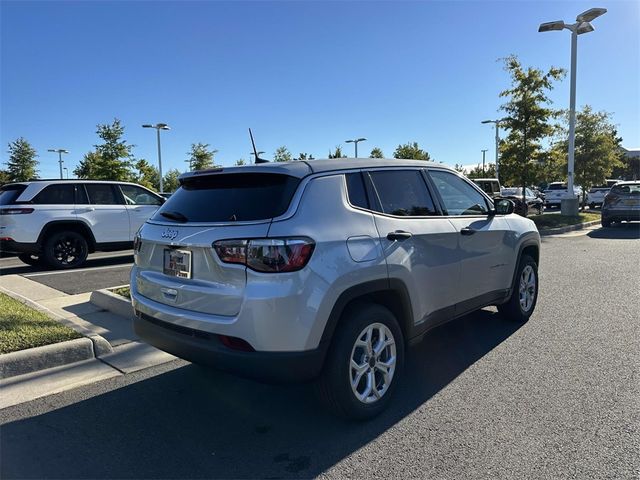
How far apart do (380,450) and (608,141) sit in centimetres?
2360

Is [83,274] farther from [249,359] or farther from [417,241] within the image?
[417,241]

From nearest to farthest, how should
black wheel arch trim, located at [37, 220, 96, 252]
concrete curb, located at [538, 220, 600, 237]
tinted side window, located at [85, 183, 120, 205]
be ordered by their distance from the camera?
black wheel arch trim, located at [37, 220, 96, 252] → tinted side window, located at [85, 183, 120, 205] → concrete curb, located at [538, 220, 600, 237]

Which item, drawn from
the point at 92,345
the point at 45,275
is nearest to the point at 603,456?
the point at 92,345

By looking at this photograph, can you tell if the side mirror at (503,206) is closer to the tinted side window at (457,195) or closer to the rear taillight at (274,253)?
the tinted side window at (457,195)

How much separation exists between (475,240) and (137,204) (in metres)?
8.29

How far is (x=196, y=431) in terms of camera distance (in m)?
3.29

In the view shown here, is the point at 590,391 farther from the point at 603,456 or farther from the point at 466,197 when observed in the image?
the point at 466,197

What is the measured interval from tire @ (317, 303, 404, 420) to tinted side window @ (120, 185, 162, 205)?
8529mm

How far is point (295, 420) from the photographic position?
3428 millimetres

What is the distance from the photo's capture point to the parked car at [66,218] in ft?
29.5

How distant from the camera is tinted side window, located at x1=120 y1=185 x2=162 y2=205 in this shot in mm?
10625

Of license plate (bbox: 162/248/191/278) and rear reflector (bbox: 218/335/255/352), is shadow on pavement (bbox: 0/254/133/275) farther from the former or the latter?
rear reflector (bbox: 218/335/255/352)

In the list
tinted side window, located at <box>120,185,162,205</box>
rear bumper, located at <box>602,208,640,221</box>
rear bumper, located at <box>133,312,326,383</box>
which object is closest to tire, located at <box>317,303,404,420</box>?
rear bumper, located at <box>133,312,326,383</box>

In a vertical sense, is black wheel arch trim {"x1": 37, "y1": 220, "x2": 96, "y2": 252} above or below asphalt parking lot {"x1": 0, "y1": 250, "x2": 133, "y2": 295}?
above
